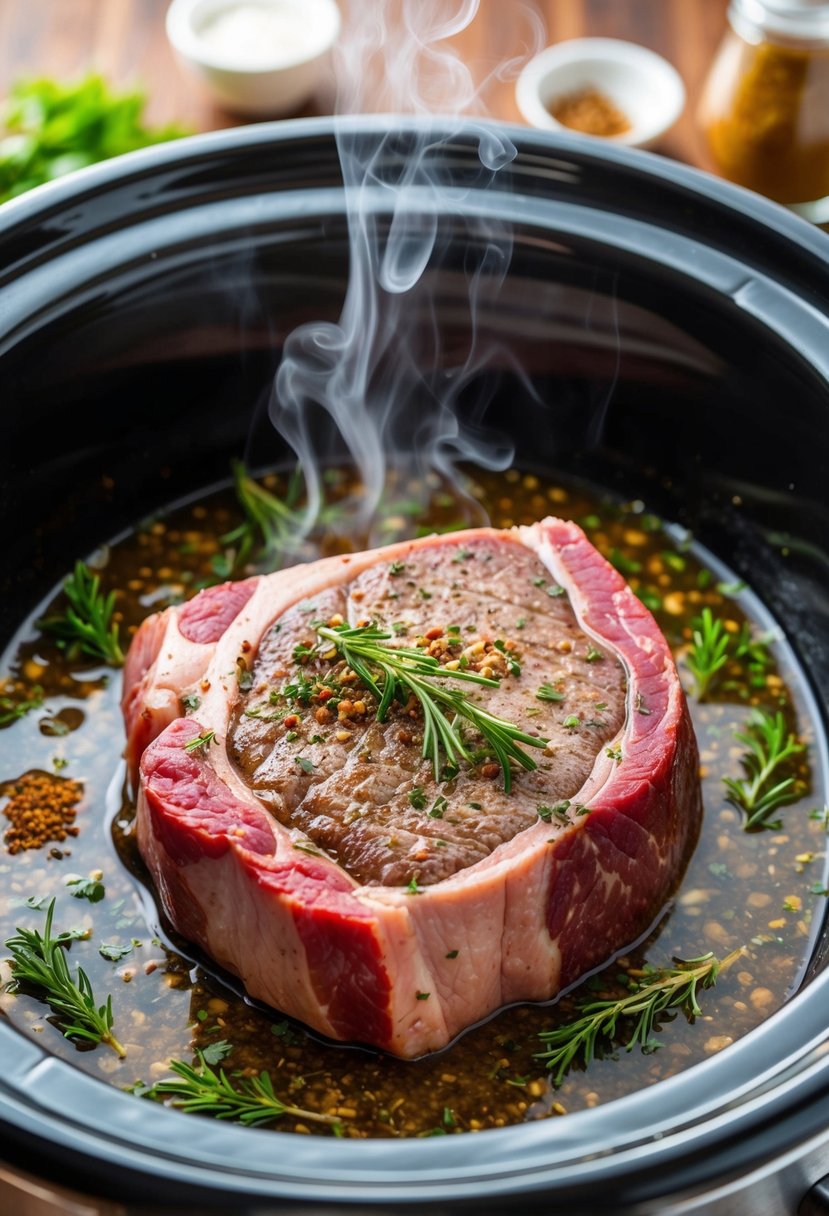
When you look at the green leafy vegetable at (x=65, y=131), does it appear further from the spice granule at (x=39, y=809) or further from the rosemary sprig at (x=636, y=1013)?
the rosemary sprig at (x=636, y=1013)

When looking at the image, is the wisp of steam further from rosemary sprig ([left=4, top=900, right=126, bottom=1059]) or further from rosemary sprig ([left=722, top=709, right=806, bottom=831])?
rosemary sprig ([left=4, top=900, right=126, bottom=1059])

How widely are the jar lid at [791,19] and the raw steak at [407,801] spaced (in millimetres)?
2051

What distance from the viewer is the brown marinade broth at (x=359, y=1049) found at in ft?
8.57

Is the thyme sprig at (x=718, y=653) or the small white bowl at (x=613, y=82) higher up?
the small white bowl at (x=613, y=82)

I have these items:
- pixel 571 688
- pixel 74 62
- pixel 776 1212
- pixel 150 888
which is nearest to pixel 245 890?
pixel 150 888

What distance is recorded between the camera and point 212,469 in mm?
3840

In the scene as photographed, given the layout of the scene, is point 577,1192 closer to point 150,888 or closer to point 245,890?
point 245,890

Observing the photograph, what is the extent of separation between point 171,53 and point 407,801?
3647 mm

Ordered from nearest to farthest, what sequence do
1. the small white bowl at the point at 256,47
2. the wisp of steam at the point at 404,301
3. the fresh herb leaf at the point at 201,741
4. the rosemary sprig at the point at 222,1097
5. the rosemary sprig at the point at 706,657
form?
1. the rosemary sprig at the point at 222,1097
2. the fresh herb leaf at the point at 201,741
3. the rosemary sprig at the point at 706,657
4. the wisp of steam at the point at 404,301
5. the small white bowl at the point at 256,47

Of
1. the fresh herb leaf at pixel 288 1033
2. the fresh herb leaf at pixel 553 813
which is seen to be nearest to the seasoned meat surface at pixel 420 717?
the fresh herb leaf at pixel 553 813

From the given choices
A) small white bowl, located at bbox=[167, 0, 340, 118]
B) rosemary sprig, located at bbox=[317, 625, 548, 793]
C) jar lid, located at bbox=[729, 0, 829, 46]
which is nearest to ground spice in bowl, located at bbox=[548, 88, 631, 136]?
jar lid, located at bbox=[729, 0, 829, 46]

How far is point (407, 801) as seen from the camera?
2631 millimetres

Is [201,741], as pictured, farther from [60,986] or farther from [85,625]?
[85,625]

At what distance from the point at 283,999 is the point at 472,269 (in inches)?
79.5
